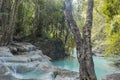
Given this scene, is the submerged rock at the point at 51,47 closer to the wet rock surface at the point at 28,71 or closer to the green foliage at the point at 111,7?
the wet rock surface at the point at 28,71

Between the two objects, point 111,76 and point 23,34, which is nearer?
point 111,76

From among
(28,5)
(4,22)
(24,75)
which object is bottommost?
(24,75)

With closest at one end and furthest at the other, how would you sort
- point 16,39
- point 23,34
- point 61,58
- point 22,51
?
point 22,51, point 16,39, point 23,34, point 61,58

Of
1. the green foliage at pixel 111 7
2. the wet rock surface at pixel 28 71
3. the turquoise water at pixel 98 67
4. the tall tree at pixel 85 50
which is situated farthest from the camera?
the turquoise water at pixel 98 67

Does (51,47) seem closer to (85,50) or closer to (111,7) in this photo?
(111,7)

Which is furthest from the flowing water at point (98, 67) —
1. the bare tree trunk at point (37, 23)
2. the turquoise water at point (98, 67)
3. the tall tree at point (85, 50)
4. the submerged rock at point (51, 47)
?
the tall tree at point (85, 50)

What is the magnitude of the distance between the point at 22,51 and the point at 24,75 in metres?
6.57

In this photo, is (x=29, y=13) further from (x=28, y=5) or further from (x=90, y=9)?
(x=90, y=9)

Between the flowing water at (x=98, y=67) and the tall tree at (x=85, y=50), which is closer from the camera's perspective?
the tall tree at (x=85, y=50)

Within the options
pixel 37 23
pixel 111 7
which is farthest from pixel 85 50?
pixel 37 23

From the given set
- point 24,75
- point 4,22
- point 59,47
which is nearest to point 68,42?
point 59,47

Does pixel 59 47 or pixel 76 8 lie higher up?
pixel 76 8

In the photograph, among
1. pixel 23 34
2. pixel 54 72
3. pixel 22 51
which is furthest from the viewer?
pixel 23 34

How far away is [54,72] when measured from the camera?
12711 millimetres
